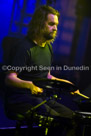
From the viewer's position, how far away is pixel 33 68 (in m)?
2.16

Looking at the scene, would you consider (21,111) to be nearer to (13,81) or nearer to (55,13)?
(13,81)

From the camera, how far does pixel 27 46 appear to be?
2.08 metres

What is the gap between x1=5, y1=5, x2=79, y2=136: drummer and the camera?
1884mm

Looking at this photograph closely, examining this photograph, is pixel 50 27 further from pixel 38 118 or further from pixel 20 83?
pixel 38 118

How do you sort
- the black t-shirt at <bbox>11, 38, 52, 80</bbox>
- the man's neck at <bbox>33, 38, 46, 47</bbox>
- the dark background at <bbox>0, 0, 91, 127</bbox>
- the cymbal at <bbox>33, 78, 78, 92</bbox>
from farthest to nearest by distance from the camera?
the dark background at <bbox>0, 0, 91, 127</bbox> < the man's neck at <bbox>33, 38, 46, 47</bbox> < the black t-shirt at <bbox>11, 38, 52, 80</bbox> < the cymbal at <bbox>33, 78, 78, 92</bbox>

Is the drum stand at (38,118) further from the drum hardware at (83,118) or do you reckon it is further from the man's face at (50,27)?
the man's face at (50,27)

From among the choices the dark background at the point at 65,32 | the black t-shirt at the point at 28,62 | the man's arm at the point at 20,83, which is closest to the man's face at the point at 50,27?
the black t-shirt at the point at 28,62

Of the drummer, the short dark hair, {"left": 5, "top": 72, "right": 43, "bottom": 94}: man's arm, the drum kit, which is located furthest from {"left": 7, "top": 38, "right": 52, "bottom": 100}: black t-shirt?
the drum kit

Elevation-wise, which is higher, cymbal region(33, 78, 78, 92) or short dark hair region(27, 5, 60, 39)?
short dark hair region(27, 5, 60, 39)

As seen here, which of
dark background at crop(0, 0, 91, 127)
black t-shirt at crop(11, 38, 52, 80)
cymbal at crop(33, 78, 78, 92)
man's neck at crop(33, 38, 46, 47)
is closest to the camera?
cymbal at crop(33, 78, 78, 92)

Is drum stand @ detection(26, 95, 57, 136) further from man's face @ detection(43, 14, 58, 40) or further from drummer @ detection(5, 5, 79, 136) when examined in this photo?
man's face @ detection(43, 14, 58, 40)

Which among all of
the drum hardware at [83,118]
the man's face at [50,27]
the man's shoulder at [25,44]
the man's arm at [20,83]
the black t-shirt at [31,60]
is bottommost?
the drum hardware at [83,118]

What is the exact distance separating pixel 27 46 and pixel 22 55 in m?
0.14

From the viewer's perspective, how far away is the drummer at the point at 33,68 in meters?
1.88
